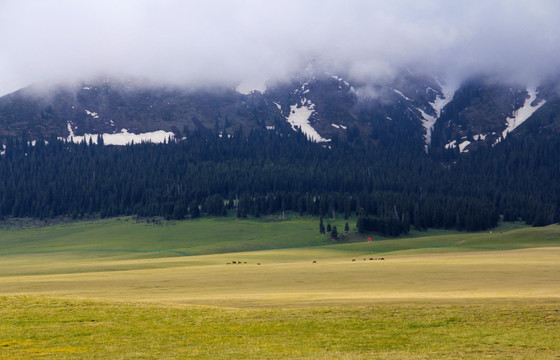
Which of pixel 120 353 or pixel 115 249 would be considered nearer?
pixel 120 353

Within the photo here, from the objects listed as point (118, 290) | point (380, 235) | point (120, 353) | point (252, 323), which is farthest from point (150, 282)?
point (380, 235)

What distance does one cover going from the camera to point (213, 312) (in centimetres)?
3916

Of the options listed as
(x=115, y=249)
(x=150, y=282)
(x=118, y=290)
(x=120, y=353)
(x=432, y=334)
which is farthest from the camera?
(x=115, y=249)

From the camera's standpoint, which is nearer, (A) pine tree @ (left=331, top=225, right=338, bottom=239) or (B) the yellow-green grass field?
(B) the yellow-green grass field

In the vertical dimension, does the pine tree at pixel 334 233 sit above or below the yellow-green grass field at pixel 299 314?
above

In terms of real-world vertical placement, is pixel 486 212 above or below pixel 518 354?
above

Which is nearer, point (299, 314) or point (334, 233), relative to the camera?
point (299, 314)

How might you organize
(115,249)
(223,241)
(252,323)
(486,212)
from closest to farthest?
(252,323) → (115,249) → (223,241) → (486,212)

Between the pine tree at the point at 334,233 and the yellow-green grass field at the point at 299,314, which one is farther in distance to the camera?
the pine tree at the point at 334,233

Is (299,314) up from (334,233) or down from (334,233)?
down

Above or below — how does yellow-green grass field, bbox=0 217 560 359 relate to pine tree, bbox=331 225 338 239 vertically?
below

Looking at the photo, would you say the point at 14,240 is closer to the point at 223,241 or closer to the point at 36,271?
the point at 223,241

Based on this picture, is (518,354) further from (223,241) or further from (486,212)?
(486,212)

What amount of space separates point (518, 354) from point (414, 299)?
46.6ft
